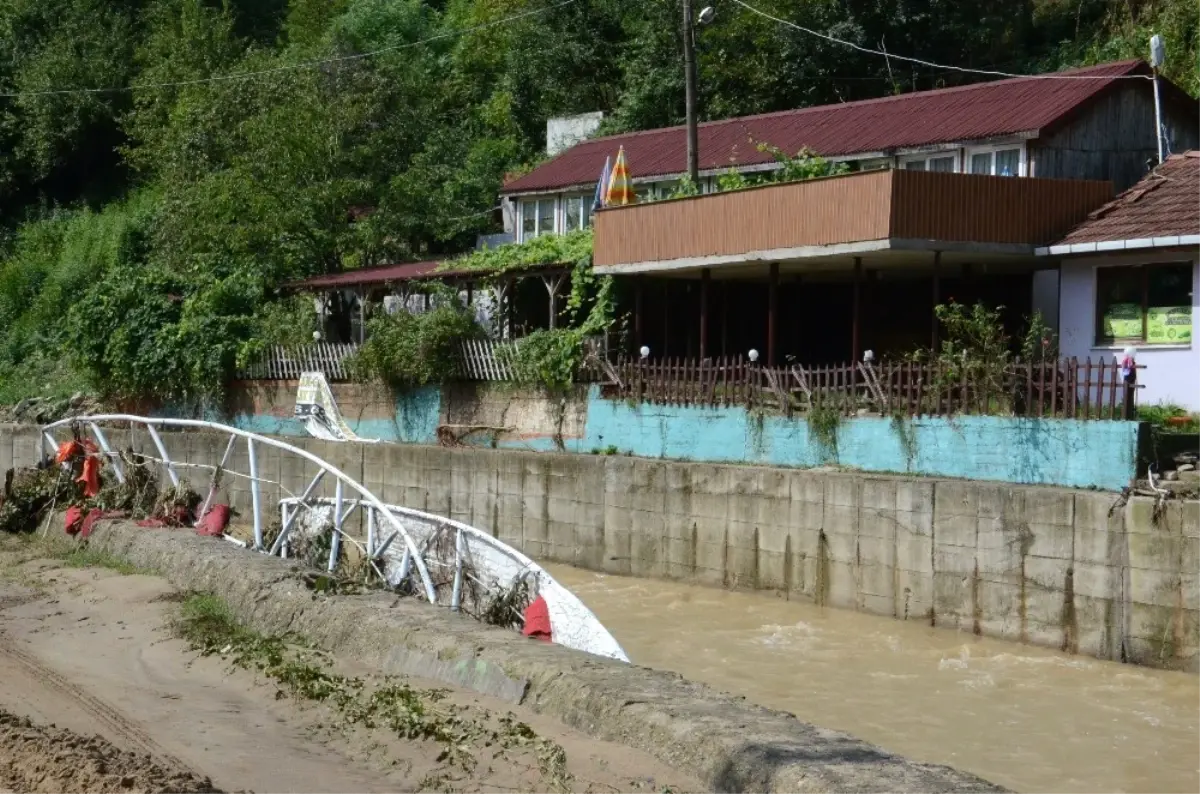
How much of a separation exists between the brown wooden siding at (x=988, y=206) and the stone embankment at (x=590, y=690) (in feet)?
35.8

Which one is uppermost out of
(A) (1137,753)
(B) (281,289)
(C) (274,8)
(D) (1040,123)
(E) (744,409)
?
(C) (274,8)

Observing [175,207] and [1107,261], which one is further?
[175,207]

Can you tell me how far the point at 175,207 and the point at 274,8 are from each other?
3044cm

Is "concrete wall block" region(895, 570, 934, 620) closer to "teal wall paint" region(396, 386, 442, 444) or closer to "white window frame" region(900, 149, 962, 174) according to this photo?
"white window frame" region(900, 149, 962, 174)

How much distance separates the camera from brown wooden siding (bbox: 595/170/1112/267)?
791 inches

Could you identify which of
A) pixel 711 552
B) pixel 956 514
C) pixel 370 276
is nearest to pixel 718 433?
pixel 711 552

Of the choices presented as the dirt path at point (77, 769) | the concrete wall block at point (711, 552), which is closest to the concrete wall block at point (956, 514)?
the concrete wall block at point (711, 552)

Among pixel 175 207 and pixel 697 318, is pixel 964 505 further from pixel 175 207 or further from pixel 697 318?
pixel 175 207

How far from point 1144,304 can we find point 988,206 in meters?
2.57

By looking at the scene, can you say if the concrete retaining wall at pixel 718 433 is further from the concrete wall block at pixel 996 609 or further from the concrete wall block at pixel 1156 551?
the concrete wall block at pixel 996 609

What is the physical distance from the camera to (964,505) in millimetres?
15961

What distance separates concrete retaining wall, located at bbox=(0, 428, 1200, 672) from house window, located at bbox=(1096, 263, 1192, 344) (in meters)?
5.09

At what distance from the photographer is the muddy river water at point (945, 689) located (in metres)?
11.8

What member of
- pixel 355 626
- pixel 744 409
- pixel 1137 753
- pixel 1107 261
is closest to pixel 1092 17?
pixel 1107 261
